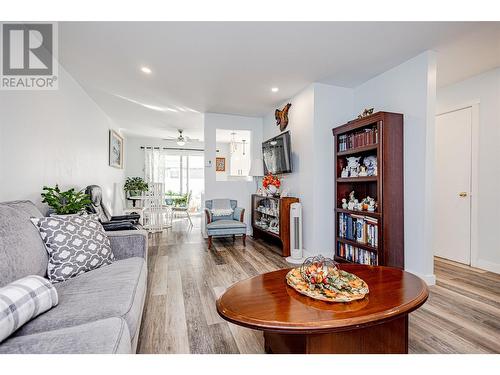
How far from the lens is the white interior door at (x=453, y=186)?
307 cm

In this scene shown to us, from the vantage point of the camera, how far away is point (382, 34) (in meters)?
2.17

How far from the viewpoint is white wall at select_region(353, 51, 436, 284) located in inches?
96.5

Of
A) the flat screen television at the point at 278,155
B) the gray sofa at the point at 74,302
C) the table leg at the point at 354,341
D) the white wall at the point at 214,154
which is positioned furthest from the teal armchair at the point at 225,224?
the table leg at the point at 354,341

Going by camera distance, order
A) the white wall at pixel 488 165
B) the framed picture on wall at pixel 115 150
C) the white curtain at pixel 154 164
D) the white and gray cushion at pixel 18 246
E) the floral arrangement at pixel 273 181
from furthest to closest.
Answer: the white curtain at pixel 154 164, the framed picture on wall at pixel 115 150, the floral arrangement at pixel 273 181, the white wall at pixel 488 165, the white and gray cushion at pixel 18 246

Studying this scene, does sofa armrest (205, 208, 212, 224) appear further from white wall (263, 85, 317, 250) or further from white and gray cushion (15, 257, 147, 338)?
white and gray cushion (15, 257, 147, 338)

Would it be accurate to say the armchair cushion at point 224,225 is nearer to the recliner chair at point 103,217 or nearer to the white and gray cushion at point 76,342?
the recliner chair at point 103,217

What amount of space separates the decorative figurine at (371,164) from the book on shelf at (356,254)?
0.92 m

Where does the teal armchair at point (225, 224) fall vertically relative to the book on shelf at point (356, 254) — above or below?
above

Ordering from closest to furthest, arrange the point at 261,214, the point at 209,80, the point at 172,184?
A: the point at 209,80
the point at 261,214
the point at 172,184

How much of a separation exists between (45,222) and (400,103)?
3.48 metres

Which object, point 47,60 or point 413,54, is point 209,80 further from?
point 413,54

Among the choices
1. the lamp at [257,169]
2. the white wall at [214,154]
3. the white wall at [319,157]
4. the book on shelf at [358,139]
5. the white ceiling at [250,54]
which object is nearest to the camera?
the white ceiling at [250,54]
